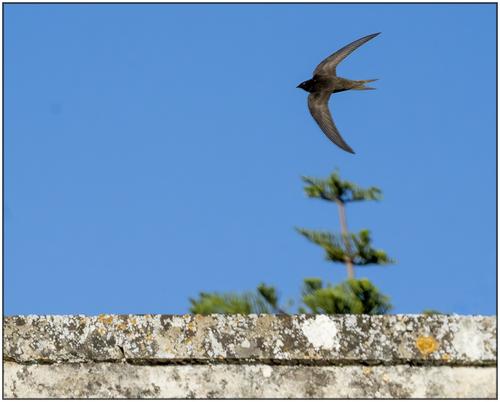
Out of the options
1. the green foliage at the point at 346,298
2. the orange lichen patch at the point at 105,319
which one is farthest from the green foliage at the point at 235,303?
the orange lichen patch at the point at 105,319

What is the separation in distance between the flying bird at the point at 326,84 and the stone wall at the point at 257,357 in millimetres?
3059

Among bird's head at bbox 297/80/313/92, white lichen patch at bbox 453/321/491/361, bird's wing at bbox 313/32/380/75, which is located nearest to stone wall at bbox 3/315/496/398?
white lichen patch at bbox 453/321/491/361

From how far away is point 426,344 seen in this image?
15.9ft

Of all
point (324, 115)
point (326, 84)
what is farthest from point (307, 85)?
point (324, 115)

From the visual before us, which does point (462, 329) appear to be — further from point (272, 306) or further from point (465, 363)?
point (272, 306)

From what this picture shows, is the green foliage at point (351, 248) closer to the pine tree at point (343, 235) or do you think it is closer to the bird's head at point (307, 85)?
the pine tree at point (343, 235)

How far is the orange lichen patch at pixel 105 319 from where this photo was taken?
504 cm

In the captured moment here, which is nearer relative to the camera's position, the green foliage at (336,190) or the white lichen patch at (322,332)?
the white lichen patch at (322,332)

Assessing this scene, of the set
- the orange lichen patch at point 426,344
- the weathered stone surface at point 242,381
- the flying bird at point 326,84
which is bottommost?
the weathered stone surface at point 242,381

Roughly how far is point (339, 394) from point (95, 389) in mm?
1060

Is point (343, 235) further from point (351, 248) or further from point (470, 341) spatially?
point (470, 341)

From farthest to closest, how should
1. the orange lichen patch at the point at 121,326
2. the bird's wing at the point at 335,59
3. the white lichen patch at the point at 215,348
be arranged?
the bird's wing at the point at 335,59 → the orange lichen patch at the point at 121,326 → the white lichen patch at the point at 215,348

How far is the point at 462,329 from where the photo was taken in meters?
4.88

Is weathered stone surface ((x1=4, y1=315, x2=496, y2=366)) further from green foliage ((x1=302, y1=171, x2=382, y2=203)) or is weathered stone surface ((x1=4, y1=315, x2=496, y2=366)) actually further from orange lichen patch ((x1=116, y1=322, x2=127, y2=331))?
green foliage ((x1=302, y1=171, x2=382, y2=203))
